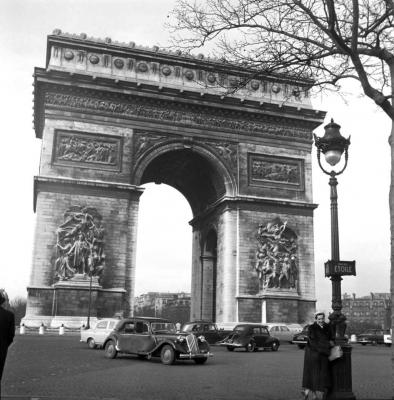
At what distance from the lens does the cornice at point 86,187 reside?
29.4 meters

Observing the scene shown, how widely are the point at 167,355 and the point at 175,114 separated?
775 inches

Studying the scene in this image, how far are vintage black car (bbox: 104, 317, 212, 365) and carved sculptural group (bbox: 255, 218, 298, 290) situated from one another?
1596cm

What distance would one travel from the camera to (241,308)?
31.1 meters

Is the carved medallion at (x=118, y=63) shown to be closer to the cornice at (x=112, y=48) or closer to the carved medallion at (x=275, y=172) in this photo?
the cornice at (x=112, y=48)

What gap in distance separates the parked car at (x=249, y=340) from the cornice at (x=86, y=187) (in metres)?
10.2

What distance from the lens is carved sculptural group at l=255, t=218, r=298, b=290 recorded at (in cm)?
3197

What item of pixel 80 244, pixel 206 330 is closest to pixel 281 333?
pixel 206 330

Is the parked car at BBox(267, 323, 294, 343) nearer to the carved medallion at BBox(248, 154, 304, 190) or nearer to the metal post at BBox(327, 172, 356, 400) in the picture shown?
the carved medallion at BBox(248, 154, 304, 190)

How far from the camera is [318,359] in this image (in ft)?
28.1

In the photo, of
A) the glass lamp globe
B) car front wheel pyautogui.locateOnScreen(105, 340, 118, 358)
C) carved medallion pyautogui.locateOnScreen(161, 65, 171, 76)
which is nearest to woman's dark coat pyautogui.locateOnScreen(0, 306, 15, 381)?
the glass lamp globe

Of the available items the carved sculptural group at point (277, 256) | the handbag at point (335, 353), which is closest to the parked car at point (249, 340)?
the carved sculptural group at point (277, 256)

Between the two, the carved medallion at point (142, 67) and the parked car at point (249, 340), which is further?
the carved medallion at point (142, 67)

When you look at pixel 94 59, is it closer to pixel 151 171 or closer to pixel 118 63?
pixel 118 63

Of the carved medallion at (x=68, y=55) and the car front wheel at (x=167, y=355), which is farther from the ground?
the carved medallion at (x=68, y=55)
